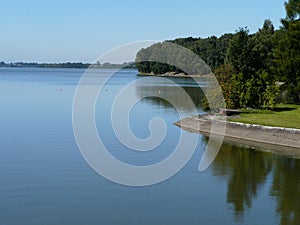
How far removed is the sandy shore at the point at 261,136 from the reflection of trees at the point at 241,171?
1.30m

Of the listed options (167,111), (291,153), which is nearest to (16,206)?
(291,153)

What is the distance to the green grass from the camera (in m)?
28.0

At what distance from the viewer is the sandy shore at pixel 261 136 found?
2547cm

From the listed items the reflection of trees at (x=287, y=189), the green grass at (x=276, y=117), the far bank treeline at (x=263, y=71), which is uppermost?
the far bank treeline at (x=263, y=71)

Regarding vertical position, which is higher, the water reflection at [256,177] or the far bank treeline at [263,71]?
the far bank treeline at [263,71]

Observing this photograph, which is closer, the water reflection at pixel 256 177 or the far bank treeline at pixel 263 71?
the water reflection at pixel 256 177

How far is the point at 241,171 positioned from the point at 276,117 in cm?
984

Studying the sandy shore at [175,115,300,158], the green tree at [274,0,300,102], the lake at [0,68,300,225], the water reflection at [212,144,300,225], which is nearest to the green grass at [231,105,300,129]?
the sandy shore at [175,115,300,158]

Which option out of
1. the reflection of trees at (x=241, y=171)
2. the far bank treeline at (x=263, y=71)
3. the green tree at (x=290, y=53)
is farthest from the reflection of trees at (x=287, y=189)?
the green tree at (x=290, y=53)

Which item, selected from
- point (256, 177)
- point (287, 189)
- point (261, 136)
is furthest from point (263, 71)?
point (287, 189)

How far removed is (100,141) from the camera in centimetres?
2691

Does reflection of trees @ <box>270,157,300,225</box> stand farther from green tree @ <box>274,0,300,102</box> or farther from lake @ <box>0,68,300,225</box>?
green tree @ <box>274,0,300,102</box>

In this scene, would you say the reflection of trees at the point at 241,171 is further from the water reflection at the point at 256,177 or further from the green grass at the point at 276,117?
the green grass at the point at 276,117

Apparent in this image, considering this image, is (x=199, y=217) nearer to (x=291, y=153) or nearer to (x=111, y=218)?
(x=111, y=218)
